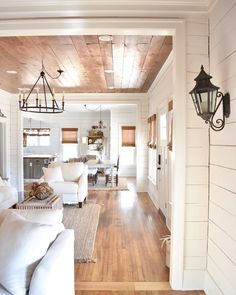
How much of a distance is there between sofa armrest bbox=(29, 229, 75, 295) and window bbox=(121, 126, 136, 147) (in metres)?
9.12

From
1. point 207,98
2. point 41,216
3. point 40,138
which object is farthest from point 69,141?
point 207,98

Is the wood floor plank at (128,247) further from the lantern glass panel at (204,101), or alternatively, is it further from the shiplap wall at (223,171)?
the lantern glass panel at (204,101)

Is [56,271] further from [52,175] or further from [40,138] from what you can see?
[40,138]

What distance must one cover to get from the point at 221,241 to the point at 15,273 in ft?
5.33

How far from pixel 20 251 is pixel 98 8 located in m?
2.18

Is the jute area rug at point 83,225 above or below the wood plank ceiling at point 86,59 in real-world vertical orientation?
below

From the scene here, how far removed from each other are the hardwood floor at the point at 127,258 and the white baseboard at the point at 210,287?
0.97 ft

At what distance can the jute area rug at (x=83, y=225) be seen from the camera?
11.3 feet

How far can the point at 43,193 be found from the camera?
13.9ft

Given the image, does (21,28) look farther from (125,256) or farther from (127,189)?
(127,189)

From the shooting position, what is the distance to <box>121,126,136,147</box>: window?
1112cm

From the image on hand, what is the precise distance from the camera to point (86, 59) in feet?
13.5

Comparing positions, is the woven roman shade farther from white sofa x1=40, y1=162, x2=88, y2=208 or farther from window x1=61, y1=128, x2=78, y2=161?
white sofa x1=40, y1=162, x2=88, y2=208

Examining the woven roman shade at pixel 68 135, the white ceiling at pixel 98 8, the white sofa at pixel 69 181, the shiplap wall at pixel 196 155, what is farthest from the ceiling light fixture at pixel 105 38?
the woven roman shade at pixel 68 135
